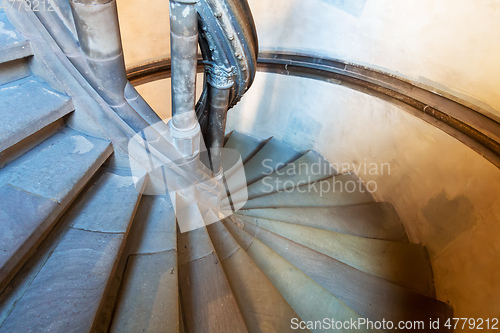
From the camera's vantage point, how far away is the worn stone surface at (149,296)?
44.5 inches

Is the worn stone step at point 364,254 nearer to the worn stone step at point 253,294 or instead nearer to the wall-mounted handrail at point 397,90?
the worn stone step at point 253,294

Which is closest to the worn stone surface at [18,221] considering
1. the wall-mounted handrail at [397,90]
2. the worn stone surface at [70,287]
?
the worn stone surface at [70,287]

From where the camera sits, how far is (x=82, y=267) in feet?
3.53

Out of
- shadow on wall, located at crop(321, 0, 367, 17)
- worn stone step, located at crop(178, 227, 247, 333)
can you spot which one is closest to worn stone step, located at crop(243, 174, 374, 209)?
worn stone step, located at crop(178, 227, 247, 333)

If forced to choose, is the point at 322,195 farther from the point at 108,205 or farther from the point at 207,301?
the point at 108,205

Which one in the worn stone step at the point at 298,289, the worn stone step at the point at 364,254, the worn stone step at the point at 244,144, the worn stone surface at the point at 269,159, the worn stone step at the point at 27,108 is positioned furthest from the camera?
the worn stone step at the point at 244,144

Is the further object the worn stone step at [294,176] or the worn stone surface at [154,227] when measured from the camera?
the worn stone step at [294,176]

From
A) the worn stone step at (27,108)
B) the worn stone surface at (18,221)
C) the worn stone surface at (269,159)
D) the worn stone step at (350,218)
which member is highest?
the worn stone surface at (269,159)

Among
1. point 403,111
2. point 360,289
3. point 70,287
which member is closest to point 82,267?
point 70,287

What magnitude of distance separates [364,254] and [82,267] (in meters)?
2.09

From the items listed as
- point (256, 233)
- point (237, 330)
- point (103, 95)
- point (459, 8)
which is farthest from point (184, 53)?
point (459, 8)

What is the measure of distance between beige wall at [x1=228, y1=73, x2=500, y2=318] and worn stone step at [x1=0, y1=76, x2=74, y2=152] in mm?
2394

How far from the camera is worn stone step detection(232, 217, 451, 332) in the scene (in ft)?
6.81

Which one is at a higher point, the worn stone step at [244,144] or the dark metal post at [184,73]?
the worn stone step at [244,144]
